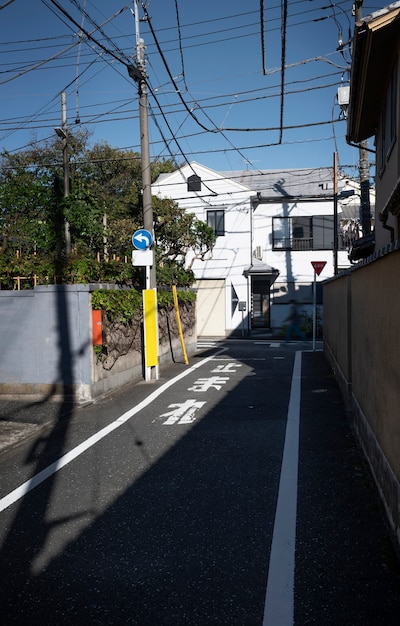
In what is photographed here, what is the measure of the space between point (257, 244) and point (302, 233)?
2.48m

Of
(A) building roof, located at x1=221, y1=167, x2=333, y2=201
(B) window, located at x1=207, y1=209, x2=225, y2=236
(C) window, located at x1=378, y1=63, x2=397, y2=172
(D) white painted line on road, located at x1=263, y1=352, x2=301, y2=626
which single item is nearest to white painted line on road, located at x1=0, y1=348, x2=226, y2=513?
(D) white painted line on road, located at x1=263, y1=352, x2=301, y2=626

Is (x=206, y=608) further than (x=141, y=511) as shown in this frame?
No

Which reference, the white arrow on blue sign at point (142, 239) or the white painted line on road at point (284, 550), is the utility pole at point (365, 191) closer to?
the white arrow on blue sign at point (142, 239)

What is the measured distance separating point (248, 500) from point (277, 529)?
2.02ft

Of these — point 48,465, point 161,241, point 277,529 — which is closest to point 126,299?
point 48,465

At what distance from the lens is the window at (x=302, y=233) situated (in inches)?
1062

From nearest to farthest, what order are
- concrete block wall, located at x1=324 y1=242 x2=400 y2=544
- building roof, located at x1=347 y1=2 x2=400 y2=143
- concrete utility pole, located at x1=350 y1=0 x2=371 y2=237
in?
concrete block wall, located at x1=324 y1=242 x2=400 y2=544 → building roof, located at x1=347 y1=2 x2=400 y2=143 → concrete utility pole, located at x1=350 y1=0 x2=371 y2=237

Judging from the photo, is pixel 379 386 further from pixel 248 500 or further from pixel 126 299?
pixel 126 299

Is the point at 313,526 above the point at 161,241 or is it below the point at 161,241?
below

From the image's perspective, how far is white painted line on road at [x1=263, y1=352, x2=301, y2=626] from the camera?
2.96 metres

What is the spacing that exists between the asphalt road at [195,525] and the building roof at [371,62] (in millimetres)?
5595

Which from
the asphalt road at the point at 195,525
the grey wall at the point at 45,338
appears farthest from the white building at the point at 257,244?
the asphalt road at the point at 195,525

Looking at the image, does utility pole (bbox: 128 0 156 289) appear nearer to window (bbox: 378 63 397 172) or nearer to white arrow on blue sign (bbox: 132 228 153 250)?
white arrow on blue sign (bbox: 132 228 153 250)

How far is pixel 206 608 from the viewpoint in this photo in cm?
303
